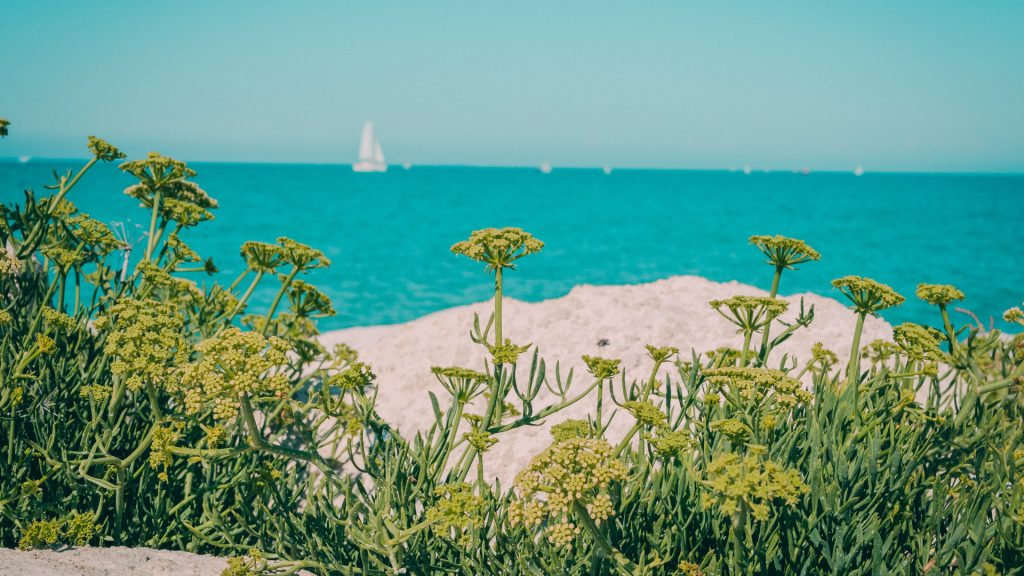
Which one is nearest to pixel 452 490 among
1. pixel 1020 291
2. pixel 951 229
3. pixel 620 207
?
pixel 1020 291

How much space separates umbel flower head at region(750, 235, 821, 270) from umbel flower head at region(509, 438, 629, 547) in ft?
6.43

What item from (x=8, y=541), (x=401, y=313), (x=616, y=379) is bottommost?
(x=401, y=313)

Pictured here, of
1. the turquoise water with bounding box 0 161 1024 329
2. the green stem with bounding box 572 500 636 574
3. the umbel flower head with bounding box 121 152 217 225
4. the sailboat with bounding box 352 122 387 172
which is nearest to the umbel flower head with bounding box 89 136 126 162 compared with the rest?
the umbel flower head with bounding box 121 152 217 225

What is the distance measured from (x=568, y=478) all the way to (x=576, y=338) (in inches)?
162

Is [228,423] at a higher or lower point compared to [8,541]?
higher

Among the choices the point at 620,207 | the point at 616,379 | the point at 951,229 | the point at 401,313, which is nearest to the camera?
the point at 616,379

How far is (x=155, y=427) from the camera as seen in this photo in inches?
136

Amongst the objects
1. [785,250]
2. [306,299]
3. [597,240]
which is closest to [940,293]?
[785,250]

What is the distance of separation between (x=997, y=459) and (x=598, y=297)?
4.36 metres

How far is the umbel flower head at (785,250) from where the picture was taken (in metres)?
3.91

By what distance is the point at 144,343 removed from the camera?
3.26 meters

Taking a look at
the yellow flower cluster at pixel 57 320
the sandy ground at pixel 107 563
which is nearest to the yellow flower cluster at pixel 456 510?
the sandy ground at pixel 107 563

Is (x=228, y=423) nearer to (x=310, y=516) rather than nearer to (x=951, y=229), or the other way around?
(x=310, y=516)

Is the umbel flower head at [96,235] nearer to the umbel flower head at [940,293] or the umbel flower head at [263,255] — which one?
the umbel flower head at [263,255]
